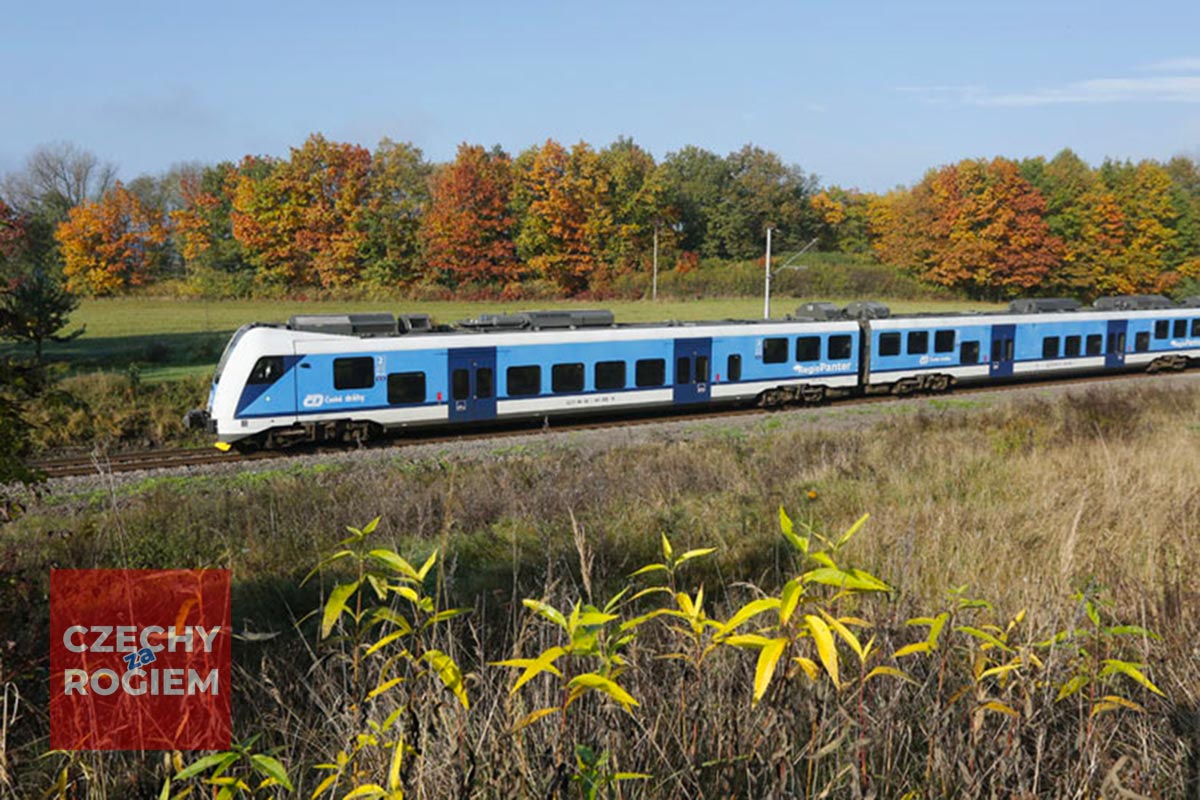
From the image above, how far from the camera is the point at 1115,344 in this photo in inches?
1257

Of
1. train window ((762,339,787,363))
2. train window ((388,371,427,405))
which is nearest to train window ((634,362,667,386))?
train window ((762,339,787,363))

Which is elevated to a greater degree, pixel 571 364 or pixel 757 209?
pixel 757 209

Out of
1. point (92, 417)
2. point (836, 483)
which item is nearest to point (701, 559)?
point (836, 483)

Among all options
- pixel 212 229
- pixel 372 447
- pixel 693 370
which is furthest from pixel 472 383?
pixel 212 229

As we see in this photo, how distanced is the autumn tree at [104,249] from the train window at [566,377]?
53773mm

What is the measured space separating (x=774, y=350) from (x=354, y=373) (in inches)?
440

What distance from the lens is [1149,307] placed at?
34219 mm

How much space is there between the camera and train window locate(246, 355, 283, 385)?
58.5 feet

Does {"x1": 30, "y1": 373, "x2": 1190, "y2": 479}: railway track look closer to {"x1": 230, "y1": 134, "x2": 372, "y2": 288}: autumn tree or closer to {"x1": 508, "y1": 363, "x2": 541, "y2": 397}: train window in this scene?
{"x1": 508, "y1": 363, "x2": 541, "y2": 397}: train window

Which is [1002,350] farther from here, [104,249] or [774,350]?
[104,249]

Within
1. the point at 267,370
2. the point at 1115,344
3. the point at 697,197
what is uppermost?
the point at 697,197

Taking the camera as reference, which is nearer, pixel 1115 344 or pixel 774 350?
pixel 774 350

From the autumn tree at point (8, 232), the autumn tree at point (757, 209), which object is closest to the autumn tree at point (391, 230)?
the autumn tree at point (757, 209)

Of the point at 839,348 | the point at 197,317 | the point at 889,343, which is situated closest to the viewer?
the point at 839,348
